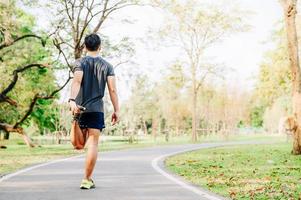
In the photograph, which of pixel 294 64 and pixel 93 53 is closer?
pixel 93 53

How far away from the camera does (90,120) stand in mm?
7984

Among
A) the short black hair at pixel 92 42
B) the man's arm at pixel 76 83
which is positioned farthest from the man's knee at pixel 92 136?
the short black hair at pixel 92 42

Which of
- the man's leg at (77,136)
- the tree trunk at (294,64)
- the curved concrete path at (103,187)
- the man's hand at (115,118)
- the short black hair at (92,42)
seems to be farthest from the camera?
the tree trunk at (294,64)

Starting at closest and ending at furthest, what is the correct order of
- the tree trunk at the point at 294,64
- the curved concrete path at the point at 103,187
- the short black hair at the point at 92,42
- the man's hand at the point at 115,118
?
the curved concrete path at the point at 103,187, the man's hand at the point at 115,118, the short black hair at the point at 92,42, the tree trunk at the point at 294,64

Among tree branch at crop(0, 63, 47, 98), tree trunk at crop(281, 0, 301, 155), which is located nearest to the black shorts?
tree trunk at crop(281, 0, 301, 155)

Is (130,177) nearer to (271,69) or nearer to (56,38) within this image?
(56,38)

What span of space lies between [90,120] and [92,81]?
588 mm

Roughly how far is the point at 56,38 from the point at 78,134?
24.6 m

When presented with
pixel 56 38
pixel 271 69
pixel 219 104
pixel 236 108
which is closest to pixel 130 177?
pixel 56 38

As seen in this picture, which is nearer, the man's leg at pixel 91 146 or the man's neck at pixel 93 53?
the man's leg at pixel 91 146

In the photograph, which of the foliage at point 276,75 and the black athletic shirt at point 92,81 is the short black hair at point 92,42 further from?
the foliage at point 276,75

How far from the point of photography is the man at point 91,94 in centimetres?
795

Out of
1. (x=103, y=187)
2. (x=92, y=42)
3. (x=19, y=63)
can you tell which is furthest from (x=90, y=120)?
(x=19, y=63)

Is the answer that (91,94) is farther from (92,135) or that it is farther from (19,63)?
(19,63)
